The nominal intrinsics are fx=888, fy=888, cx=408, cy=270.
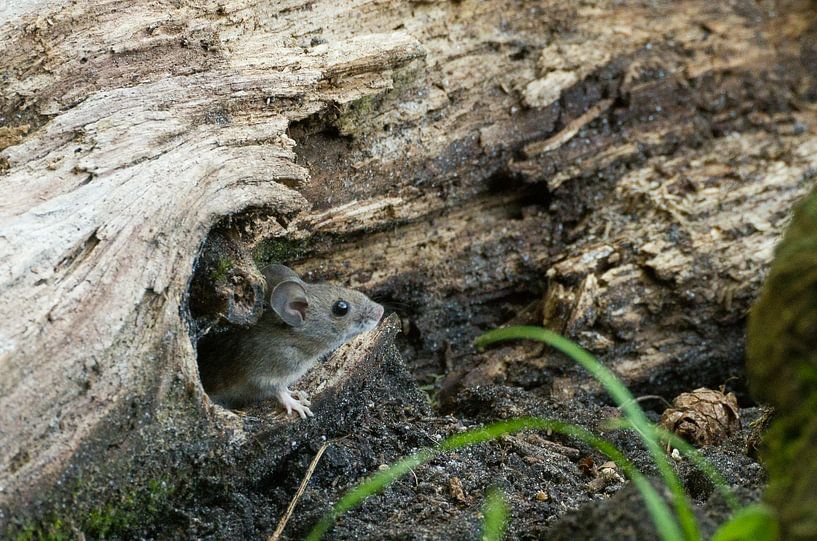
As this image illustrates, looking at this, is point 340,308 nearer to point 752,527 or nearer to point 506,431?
point 506,431

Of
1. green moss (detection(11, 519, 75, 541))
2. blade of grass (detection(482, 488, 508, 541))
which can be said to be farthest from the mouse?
green moss (detection(11, 519, 75, 541))

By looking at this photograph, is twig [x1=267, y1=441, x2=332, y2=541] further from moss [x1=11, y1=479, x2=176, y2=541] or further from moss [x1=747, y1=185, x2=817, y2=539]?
moss [x1=747, y1=185, x2=817, y2=539]

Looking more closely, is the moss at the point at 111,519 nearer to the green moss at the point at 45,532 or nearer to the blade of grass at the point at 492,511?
the green moss at the point at 45,532

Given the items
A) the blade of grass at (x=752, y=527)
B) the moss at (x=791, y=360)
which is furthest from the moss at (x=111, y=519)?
the moss at (x=791, y=360)

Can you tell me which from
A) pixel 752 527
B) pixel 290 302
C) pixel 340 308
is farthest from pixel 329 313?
pixel 752 527

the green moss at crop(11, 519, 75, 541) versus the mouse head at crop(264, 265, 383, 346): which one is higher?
the green moss at crop(11, 519, 75, 541)

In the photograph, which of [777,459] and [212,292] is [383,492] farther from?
[777,459]
